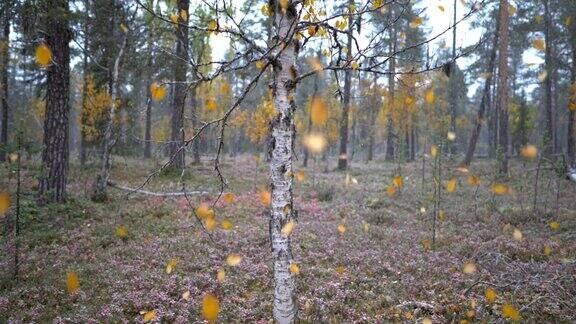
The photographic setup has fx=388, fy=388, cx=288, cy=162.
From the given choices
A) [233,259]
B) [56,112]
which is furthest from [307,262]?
[56,112]

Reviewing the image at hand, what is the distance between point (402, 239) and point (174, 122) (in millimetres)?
11608

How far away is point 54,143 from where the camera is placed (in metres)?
10.2

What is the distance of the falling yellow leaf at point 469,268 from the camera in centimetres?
737

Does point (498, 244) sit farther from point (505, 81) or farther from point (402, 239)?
point (505, 81)

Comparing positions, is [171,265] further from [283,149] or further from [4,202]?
[4,202]

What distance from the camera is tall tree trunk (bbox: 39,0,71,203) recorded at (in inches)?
397

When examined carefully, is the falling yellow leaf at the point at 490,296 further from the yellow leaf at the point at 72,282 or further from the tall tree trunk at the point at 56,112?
the tall tree trunk at the point at 56,112

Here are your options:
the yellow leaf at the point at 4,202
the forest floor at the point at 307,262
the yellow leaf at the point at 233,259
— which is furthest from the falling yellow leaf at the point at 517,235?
the yellow leaf at the point at 4,202

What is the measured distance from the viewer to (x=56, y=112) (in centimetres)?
1019

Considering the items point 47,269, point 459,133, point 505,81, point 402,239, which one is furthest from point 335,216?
point 459,133

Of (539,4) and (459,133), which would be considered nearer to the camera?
(539,4)

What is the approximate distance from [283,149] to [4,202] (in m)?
8.45

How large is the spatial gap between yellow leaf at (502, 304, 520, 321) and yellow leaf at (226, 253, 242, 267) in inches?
182

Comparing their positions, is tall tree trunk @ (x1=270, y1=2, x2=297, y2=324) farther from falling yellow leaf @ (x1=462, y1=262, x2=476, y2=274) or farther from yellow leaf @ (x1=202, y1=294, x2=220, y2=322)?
falling yellow leaf @ (x1=462, y1=262, x2=476, y2=274)
